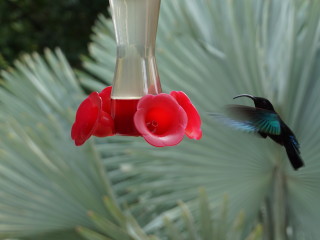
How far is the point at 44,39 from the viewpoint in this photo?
5.86 meters

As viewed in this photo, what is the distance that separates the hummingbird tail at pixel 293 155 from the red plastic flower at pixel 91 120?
0.81 feet

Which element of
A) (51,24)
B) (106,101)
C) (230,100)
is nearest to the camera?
(106,101)

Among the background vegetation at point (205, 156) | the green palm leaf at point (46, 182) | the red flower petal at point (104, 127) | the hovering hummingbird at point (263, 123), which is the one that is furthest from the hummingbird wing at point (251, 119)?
the green palm leaf at point (46, 182)

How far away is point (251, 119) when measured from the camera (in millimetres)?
916

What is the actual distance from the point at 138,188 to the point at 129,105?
56.4 inches

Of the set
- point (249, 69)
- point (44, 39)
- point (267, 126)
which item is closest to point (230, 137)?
point (249, 69)

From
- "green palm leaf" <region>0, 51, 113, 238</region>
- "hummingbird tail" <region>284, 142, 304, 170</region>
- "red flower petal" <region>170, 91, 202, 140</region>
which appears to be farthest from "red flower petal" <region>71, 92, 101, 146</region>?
"green palm leaf" <region>0, 51, 113, 238</region>

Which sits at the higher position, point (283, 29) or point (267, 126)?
point (283, 29)

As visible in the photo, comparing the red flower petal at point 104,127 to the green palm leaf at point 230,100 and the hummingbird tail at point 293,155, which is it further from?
the green palm leaf at point 230,100

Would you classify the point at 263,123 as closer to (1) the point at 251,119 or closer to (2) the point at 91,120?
(1) the point at 251,119

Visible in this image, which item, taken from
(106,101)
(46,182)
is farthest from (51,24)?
(106,101)

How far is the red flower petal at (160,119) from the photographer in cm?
80

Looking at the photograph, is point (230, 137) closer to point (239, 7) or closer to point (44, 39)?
point (239, 7)

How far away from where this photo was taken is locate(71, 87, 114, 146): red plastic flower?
0.88m
